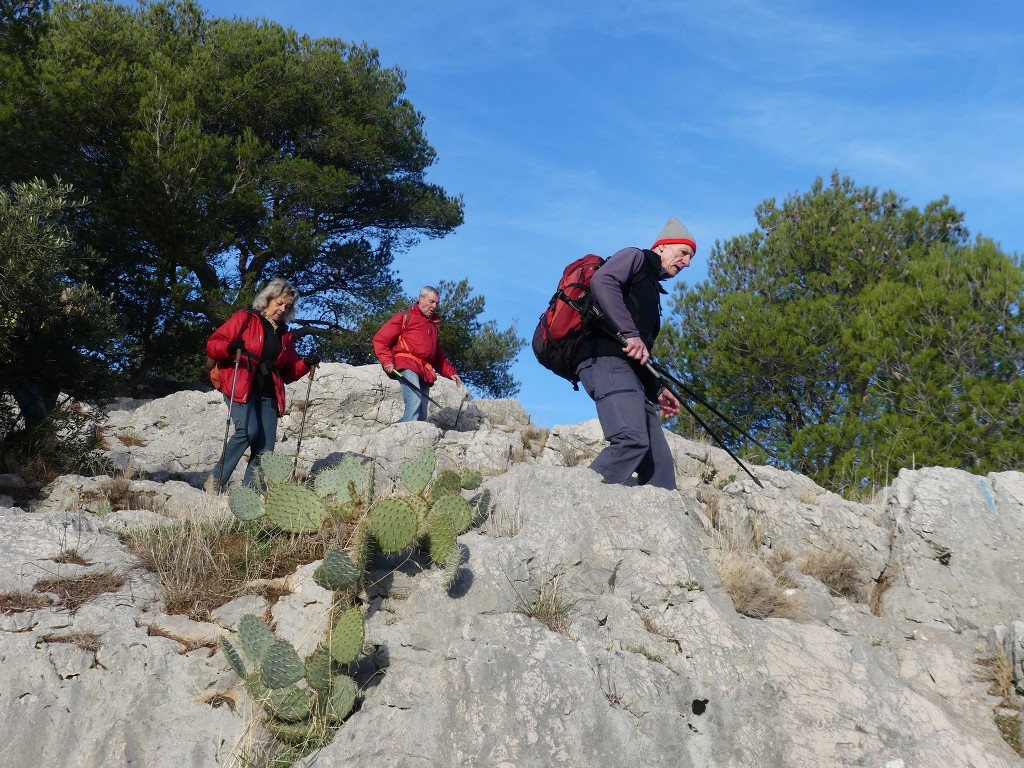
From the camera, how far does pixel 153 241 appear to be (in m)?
16.9

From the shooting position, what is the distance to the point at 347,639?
4.02 m

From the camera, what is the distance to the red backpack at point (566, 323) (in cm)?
571

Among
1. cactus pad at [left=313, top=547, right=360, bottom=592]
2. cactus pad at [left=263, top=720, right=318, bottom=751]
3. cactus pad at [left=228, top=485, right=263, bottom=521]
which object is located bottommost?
cactus pad at [left=263, top=720, right=318, bottom=751]

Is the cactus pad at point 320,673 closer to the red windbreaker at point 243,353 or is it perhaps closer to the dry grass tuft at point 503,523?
the dry grass tuft at point 503,523

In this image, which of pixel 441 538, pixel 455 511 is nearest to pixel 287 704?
pixel 441 538

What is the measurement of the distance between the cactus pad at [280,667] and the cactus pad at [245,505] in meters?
1.25

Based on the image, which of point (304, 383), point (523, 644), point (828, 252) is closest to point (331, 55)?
point (304, 383)

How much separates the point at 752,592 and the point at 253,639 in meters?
2.92

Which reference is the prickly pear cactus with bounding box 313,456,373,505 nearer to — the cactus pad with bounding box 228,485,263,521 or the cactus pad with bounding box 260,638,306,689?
the cactus pad with bounding box 228,485,263,521

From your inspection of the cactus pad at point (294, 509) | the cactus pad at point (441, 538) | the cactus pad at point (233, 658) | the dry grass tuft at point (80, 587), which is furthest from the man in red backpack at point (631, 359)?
the dry grass tuft at point (80, 587)

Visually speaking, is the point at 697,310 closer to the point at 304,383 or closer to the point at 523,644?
the point at 304,383

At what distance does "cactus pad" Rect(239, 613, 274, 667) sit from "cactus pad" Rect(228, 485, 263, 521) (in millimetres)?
1008

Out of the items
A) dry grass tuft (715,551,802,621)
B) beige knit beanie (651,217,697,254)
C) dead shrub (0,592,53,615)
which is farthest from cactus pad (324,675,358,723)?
beige knit beanie (651,217,697,254)

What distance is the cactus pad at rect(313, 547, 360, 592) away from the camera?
427cm
